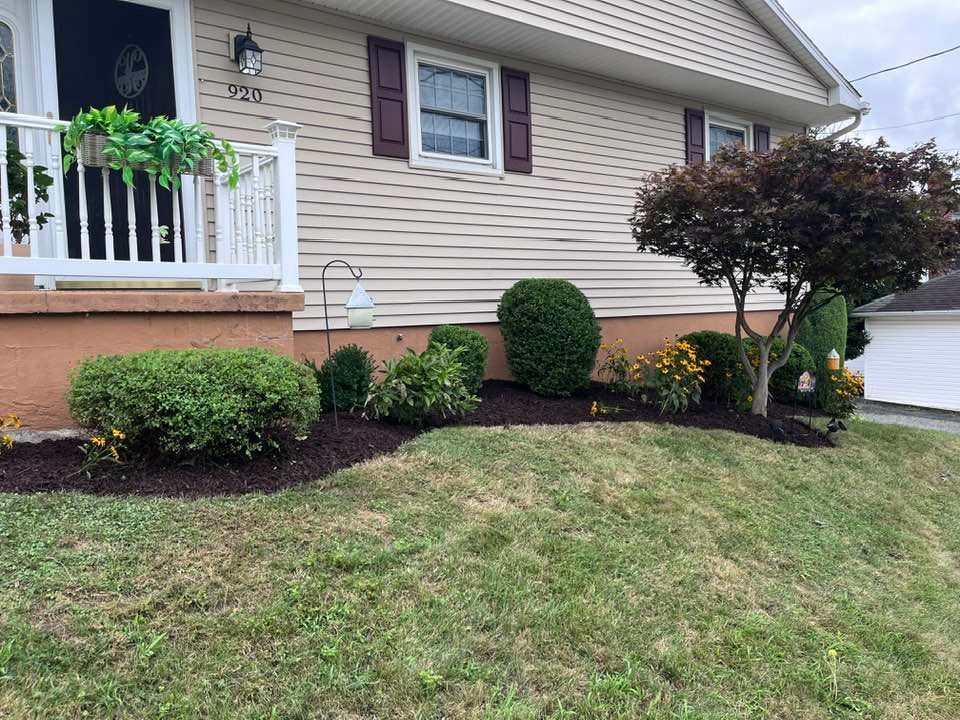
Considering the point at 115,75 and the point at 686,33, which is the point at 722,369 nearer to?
the point at 686,33

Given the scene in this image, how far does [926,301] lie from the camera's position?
646 inches

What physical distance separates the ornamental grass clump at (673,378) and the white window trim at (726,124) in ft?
12.4

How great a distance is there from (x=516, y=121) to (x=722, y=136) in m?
3.90

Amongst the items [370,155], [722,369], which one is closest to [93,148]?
[370,155]

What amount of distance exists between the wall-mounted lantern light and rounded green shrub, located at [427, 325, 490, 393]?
2.73 meters

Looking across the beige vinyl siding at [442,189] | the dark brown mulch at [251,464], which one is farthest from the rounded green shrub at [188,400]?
the beige vinyl siding at [442,189]

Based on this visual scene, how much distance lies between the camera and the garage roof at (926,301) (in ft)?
52.0

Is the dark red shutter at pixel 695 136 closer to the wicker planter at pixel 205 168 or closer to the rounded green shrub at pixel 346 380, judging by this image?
the rounded green shrub at pixel 346 380

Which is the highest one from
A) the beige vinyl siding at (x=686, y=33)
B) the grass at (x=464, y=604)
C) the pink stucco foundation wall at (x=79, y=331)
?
the beige vinyl siding at (x=686, y=33)

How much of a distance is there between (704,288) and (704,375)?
98.2 inches

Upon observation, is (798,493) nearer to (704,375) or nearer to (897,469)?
(897,469)

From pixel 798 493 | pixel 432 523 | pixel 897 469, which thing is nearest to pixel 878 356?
pixel 897 469

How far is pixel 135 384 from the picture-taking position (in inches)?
138

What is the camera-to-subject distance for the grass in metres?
2.28
